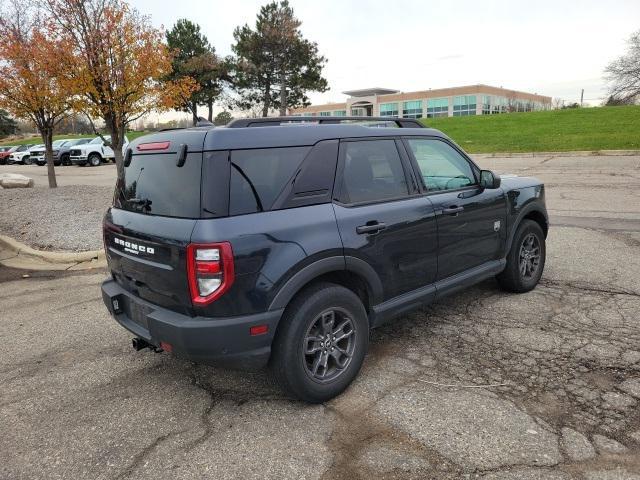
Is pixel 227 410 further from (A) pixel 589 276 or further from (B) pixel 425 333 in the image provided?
(A) pixel 589 276

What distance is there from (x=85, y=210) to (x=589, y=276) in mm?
8825

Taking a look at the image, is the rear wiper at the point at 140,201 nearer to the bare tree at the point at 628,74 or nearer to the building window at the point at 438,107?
the bare tree at the point at 628,74

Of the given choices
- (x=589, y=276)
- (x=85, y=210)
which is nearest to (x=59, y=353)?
(x=589, y=276)

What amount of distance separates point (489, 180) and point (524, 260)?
3.64 ft

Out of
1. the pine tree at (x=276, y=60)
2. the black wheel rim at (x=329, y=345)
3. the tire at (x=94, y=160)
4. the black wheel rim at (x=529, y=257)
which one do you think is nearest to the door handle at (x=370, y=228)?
the black wheel rim at (x=329, y=345)

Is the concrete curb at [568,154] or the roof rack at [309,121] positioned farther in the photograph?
the concrete curb at [568,154]

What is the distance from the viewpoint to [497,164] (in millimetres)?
19047

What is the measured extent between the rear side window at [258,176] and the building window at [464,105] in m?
85.0

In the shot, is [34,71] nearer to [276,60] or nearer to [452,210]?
[452,210]

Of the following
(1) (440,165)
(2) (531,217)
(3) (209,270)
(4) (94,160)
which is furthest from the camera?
(4) (94,160)

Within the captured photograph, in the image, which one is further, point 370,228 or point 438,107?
point 438,107

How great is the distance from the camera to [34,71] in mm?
10445

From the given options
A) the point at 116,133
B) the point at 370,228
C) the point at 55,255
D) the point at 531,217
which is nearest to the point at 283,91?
the point at 116,133

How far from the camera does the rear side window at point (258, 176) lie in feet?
8.98
